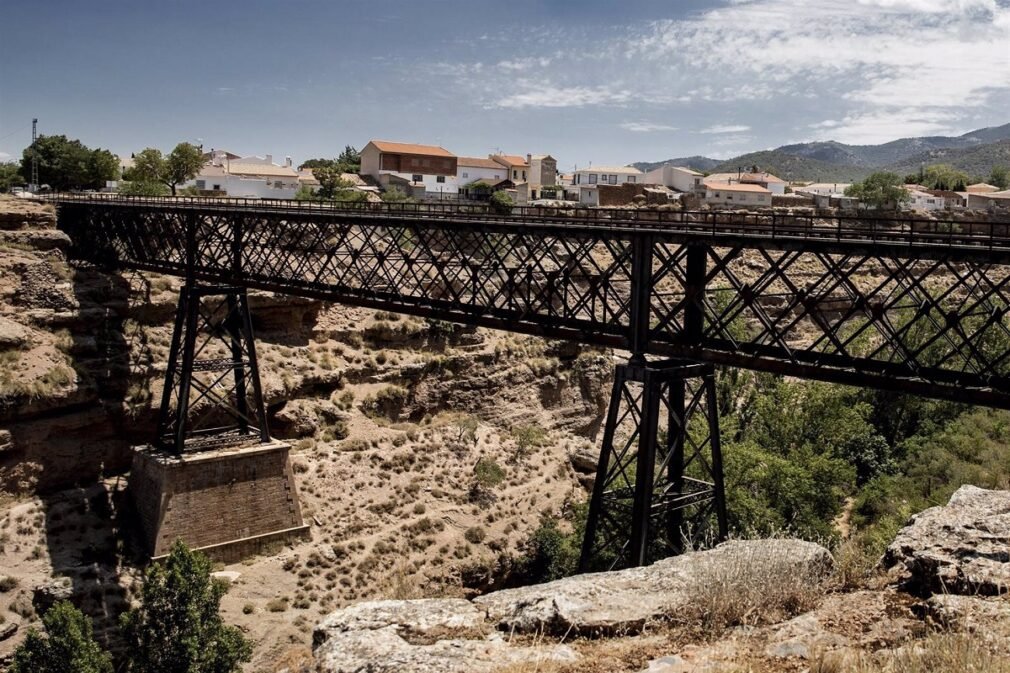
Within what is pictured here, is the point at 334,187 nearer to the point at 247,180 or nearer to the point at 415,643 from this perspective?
the point at 247,180

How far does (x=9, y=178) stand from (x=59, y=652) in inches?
2379

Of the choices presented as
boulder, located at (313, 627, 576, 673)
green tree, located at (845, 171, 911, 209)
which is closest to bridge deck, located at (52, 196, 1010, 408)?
boulder, located at (313, 627, 576, 673)

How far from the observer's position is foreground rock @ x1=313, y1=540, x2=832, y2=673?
8617 mm

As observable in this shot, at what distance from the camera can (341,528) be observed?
3338 centimetres

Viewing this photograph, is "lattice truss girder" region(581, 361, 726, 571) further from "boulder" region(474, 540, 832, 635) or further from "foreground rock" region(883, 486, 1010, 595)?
"boulder" region(474, 540, 832, 635)

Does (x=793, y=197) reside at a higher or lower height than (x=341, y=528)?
higher

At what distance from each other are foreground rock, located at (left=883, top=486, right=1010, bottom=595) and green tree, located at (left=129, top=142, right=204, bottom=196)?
225 ft

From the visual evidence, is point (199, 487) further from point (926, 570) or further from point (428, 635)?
point (926, 570)

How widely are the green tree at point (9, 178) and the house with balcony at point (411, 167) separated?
28124 mm

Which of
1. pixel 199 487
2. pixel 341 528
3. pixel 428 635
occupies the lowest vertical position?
pixel 341 528

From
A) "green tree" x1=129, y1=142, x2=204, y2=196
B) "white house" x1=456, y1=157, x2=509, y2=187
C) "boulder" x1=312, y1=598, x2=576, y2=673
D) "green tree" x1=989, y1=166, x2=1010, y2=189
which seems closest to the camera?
"boulder" x1=312, y1=598, x2=576, y2=673

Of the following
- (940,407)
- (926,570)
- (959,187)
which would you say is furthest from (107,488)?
(959,187)

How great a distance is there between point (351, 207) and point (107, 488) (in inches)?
536

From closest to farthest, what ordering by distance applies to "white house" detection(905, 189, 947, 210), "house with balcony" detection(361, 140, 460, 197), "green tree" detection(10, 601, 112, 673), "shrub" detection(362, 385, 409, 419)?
"green tree" detection(10, 601, 112, 673), "shrub" detection(362, 385, 409, 419), "house with balcony" detection(361, 140, 460, 197), "white house" detection(905, 189, 947, 210)
